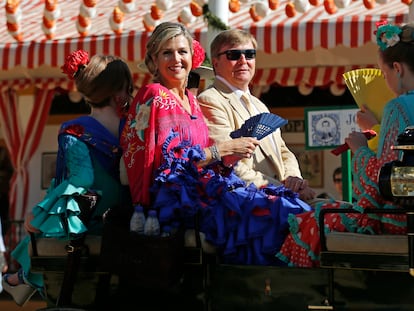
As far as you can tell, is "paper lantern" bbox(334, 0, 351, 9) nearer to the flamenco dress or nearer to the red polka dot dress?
the flamenco dress

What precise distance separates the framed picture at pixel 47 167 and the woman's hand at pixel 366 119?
33.3 ft

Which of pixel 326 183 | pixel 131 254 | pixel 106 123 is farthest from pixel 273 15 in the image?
pixel 131 254

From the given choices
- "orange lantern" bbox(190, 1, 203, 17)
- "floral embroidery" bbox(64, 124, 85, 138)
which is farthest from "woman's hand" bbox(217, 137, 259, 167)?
"orange lantern" bbox(190, 1, 203, 17)

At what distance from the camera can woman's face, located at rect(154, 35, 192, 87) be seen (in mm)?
4203

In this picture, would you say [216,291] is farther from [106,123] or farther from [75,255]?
[106,123]

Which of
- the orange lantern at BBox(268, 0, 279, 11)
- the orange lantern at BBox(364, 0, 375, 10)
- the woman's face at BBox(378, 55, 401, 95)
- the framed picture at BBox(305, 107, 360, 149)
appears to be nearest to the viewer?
the woman's face at BBox(378, 55, 401, 95)

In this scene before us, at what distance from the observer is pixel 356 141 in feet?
11.9

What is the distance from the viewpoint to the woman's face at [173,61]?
13.8 ft

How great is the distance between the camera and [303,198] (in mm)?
4270

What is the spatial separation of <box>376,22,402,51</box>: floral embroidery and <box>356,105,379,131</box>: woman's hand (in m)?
0.44

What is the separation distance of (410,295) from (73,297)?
1.59 meters

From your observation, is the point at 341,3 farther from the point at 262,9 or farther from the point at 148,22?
the point at 148,22

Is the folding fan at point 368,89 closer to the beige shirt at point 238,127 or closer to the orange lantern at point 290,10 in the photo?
the beige shirt at point 238,127

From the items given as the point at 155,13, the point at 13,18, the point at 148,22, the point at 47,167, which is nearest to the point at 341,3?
the point at 155,13
